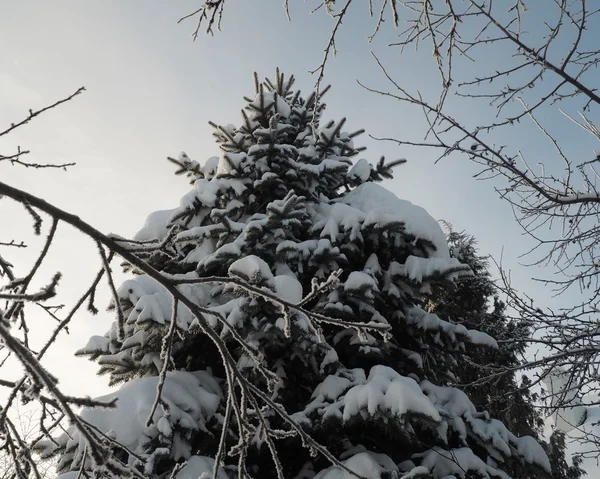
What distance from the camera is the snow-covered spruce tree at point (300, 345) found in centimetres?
369

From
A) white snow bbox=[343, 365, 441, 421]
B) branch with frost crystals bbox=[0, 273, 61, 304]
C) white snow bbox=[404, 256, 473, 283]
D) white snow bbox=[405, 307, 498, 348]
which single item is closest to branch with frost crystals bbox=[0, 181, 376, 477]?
branch with frost crystals bbox=[0, 273, 61, 304]

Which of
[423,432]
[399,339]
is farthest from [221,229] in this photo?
[423,432]

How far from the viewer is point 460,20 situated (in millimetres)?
2375

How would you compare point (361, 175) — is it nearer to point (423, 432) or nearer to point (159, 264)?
point (159, 264)

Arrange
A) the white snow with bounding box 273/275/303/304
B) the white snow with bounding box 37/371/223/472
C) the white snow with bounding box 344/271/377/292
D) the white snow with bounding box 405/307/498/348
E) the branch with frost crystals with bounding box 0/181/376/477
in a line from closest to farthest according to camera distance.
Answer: the branch with frost crystals with bounding box 0/181/376/477, the white snow with bounding box 37/371/223/472, the white snow with bounding box 273/275/303/304, the white snow with bounding box 344/271/377/292, the white snow with bounding box 405/307/498/348

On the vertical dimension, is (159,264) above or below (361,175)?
below

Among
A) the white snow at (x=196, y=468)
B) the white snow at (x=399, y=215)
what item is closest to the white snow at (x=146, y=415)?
the white snow at (x=196, y=468)

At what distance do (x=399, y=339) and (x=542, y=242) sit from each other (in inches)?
97.7

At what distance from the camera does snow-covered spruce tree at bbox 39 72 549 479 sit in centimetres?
369

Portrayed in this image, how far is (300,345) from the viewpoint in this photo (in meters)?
4.19

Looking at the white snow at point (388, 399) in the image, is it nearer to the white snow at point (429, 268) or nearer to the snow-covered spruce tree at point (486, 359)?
the white snow at point (429, 268)

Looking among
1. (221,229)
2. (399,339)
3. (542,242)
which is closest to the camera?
Result: (542,242)

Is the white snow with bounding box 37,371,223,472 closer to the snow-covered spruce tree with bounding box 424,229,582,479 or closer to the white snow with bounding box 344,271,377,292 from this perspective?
the white snow with bounding box 344,271,377,292

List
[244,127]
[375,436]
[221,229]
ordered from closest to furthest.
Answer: [375,436] → [221,229] → [244,127]
